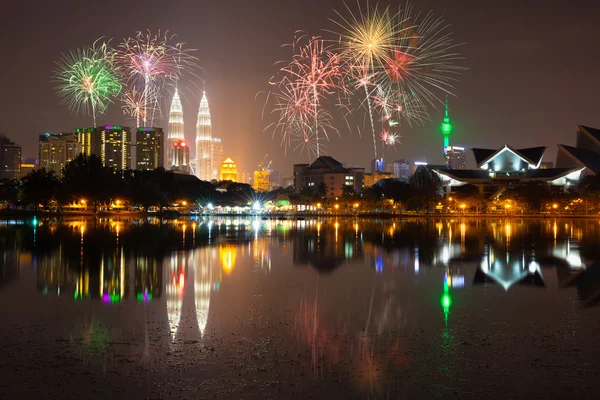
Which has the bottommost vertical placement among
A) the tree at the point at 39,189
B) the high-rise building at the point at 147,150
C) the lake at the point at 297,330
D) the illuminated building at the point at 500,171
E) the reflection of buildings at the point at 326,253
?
the lake at the point at 297,330

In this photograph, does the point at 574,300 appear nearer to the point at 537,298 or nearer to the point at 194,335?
the point at 537,298

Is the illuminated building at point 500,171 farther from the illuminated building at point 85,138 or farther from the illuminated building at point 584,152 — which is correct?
the illuminated building at point 85,138

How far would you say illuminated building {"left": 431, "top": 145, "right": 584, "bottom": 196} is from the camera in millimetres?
107312

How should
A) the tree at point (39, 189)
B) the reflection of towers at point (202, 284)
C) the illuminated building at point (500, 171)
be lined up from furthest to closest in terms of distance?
the illuminated building at point (500, 171), the tree at point (39, 189), the reflection of towers at point (202, 284)

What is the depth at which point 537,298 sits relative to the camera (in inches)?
489

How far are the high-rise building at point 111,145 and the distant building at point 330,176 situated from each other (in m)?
61.4

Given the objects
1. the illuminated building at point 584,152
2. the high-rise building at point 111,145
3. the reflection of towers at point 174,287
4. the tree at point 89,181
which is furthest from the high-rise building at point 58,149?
the reflection of towers at point 174,287

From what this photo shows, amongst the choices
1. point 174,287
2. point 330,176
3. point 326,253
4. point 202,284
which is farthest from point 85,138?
point 174,287

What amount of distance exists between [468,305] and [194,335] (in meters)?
6.23

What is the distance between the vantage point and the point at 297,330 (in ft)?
30.8

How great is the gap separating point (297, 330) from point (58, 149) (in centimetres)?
19114

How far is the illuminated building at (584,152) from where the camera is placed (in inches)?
3856

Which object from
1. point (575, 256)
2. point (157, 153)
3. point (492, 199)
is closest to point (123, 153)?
point (157, 153)

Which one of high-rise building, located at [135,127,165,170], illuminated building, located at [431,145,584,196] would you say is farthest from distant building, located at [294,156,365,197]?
illuminated building, located at [431,145,584,196]
